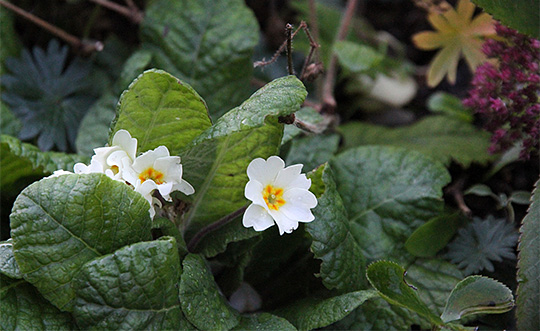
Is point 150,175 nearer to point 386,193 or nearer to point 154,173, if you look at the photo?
point 154,173

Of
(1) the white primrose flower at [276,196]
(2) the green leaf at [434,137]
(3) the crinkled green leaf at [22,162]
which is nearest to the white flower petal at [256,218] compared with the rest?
(1) the white primrose flower at [276,196]

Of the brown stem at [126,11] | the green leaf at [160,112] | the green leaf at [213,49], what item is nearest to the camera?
the green leaf at [160,112]

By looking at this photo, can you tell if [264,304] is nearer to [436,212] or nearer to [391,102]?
[436,212]

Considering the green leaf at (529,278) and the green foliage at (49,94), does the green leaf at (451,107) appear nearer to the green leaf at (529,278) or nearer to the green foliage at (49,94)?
the green leaf at (529,278)

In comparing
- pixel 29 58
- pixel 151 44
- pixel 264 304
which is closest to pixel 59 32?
pixel 29 58

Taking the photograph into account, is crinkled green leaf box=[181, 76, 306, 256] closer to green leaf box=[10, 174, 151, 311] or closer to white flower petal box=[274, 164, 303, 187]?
white flower petal box=[274, 164, 303, 187]

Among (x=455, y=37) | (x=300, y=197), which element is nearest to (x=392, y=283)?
(x=300, y=197)
